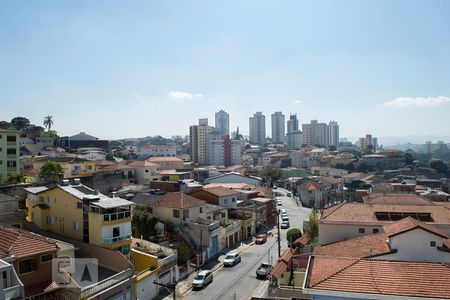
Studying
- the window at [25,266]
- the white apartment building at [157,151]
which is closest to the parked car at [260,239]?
the window at [25,266]

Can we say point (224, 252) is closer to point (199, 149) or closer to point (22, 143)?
point (22, 143)

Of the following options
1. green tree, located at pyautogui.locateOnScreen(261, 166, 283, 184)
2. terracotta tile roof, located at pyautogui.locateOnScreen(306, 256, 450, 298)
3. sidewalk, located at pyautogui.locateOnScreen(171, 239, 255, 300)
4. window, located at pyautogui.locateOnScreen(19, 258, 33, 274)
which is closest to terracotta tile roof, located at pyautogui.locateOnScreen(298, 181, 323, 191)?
green tree, located at pyautogui.locateOnScreen(261, 166, 283, 184)

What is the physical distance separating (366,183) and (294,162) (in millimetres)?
56023

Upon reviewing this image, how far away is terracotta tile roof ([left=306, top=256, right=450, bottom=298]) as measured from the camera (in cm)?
1540

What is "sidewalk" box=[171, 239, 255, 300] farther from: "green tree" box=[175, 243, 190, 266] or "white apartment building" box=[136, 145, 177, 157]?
"white apartment building" box=[136, 145, 177, 157]

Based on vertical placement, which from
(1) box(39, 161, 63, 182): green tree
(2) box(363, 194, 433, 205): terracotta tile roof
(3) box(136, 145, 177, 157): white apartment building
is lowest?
(2) box(363, 194, 433, 205): terracotta tile roof

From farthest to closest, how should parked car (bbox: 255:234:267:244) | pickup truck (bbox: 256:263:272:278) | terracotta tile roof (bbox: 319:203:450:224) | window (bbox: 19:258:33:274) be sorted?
parked car (bbox: 255:234:267:244), pickup truck (bbox: 256:263:272:278), terracotta tile roof (bbox: 319:203:450:224), window (bbox: 19:258:33:274)

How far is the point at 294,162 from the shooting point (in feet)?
481

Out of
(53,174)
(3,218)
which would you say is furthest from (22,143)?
(3,218)

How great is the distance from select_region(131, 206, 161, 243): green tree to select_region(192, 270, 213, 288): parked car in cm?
588

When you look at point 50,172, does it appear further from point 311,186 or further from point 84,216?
point 311,186

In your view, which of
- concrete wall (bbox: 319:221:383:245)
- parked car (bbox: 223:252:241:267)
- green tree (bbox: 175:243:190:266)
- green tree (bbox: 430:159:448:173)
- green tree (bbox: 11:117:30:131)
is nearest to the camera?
concrete wall (bbox: 319:221:383:245)

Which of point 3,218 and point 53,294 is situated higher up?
point 3,218

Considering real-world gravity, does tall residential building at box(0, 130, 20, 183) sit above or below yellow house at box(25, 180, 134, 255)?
above
